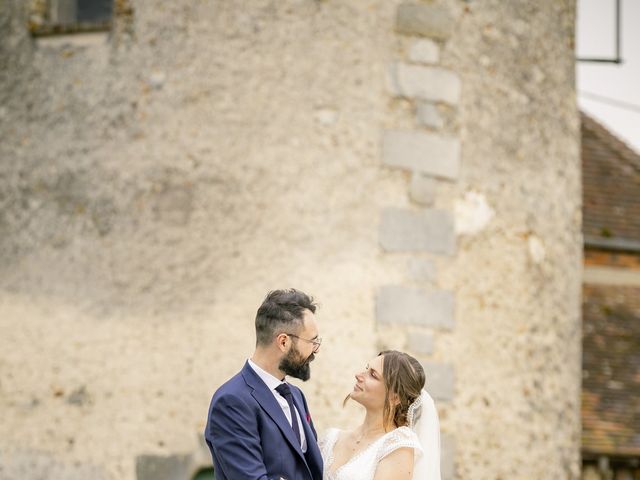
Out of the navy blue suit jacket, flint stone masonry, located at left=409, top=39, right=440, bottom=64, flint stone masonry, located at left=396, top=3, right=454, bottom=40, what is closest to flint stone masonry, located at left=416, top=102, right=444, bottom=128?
flint stone masonry, located at left=409, top=39, right=440, bottom=64

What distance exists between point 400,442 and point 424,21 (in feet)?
13.1

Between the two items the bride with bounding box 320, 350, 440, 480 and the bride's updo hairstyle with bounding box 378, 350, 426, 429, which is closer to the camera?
the bride with bounding box 320, 350, 440, 480

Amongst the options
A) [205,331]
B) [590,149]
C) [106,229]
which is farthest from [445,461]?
[590,149]

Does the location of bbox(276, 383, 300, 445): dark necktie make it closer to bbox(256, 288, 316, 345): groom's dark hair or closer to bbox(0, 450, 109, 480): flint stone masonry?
bbox(256, 288, 316, 345): groom's dark hair

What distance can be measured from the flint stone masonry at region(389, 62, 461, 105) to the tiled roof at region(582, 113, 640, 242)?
4.60m

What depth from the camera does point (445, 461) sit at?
746cm

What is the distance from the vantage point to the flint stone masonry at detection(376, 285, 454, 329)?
7410mm

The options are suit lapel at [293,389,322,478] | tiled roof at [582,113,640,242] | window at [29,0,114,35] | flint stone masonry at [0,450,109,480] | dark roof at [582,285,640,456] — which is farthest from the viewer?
tiled roof at [582,113,640,242]

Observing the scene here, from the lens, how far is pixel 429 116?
304 inches

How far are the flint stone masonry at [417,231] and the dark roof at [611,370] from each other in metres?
3.21

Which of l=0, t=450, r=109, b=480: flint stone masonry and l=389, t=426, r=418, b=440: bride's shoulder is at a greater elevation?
l=389, t=426, r=418, b=440: bride's shoulder

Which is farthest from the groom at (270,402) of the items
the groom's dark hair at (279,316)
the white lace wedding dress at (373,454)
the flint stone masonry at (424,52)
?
the flint stone masonry at (424,52)

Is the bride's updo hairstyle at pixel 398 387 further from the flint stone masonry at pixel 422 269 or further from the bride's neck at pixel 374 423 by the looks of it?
the flint stone masonry at pixel 422 269

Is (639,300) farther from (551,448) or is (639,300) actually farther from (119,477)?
(119,477)
